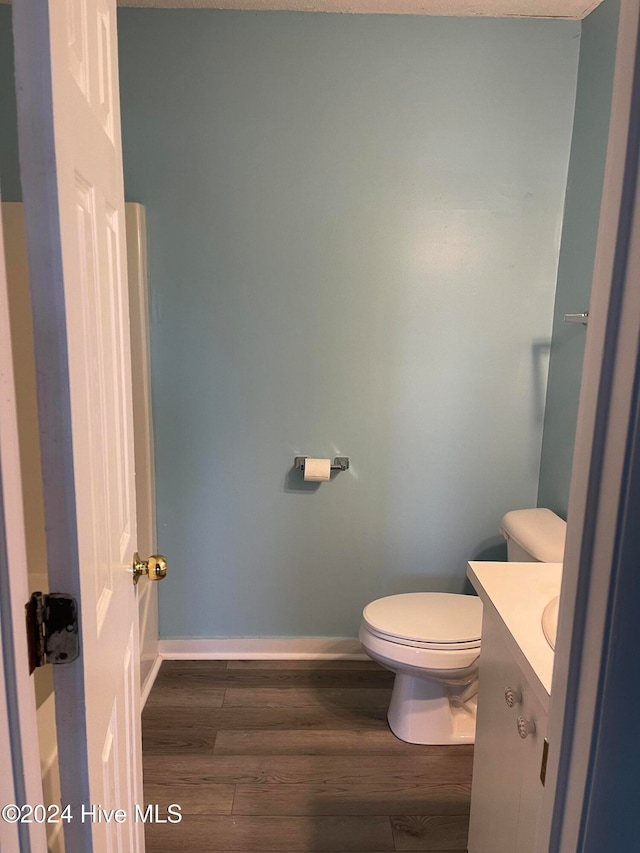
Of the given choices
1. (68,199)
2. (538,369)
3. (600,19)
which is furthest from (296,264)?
(68,199)

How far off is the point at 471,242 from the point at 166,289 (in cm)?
119

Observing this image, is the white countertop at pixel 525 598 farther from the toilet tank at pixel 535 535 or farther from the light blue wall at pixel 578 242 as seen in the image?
the light blue wall at pixel 578 242

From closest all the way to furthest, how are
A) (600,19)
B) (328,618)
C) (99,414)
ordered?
1. (99,414)
2. (600,19)
3. (328,618)

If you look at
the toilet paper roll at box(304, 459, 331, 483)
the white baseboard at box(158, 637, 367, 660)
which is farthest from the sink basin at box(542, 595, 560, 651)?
the white baseboard at box(158, 637, 367, 660)

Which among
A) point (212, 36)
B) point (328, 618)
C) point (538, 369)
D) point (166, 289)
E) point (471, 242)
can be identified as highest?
point (212, 36)

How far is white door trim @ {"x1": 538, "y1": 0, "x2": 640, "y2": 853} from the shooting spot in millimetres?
568

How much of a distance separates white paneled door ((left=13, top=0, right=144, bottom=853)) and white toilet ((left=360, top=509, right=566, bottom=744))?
3.48ft

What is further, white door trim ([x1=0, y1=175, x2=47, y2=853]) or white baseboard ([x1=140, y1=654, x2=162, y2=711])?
white baseboard ([x1=140, y1=654, x2=162, y2=711])

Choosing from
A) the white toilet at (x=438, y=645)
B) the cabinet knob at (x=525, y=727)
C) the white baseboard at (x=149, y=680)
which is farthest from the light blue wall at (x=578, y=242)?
the white baseboard at (x=149, y=680)

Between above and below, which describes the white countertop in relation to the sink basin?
below

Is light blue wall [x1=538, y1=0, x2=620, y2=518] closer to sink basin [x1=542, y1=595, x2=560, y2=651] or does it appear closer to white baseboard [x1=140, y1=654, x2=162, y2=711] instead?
sink basin [x1=542, y1=595, x2=560, y2=651]

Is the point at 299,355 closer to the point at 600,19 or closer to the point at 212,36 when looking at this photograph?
the point at 212,36

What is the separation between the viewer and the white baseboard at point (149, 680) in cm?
226

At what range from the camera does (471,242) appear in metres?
2.29
